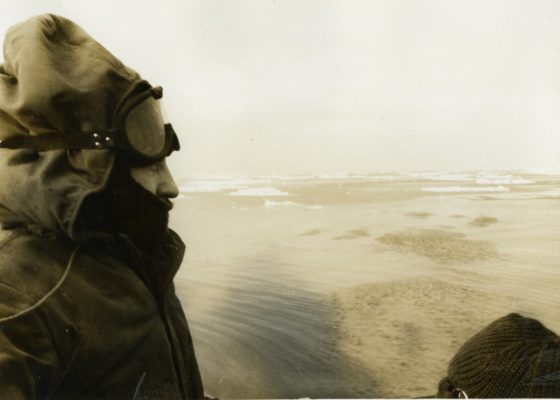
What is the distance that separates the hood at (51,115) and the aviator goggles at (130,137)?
0.03ft

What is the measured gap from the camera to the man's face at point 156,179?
864 millimetres

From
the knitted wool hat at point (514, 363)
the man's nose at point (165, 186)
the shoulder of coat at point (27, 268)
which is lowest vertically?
the knitted wool hat at point (514, 363)

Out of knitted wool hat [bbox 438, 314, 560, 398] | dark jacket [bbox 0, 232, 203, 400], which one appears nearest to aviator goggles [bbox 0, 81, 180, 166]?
dark jacket [bbox 0, 232, 203, 400]

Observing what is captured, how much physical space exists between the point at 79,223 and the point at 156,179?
0.54ft

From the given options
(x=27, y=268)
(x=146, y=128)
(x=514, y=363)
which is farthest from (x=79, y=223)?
(x=514, y=363)

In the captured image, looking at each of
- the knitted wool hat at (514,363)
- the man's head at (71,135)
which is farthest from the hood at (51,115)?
the knitted wool hat at (514,363)

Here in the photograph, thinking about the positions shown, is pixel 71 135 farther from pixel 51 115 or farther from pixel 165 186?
pixel 165 186

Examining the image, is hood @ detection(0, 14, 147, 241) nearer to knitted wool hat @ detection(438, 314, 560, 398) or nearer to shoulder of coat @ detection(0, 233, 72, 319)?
shoulder of coat @ detection(0, 233, 72, 319)

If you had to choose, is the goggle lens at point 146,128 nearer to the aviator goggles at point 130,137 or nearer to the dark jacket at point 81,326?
the aviator goggles at point 130,137

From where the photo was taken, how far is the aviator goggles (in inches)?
31.3

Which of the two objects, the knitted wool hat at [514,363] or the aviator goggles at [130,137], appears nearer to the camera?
the aviator goggles at [130,137]

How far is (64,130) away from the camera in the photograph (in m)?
0.80

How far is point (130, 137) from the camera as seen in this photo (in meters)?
0.84

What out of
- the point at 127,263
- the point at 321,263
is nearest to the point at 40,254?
the point at 127,263
